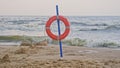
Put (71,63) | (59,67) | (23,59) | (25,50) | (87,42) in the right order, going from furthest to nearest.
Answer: (87,42), (25,50), (23,59), (71,63), (59,67)

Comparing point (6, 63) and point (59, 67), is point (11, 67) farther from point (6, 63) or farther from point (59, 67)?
point (59, 67)

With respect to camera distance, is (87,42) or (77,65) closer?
(77,65)

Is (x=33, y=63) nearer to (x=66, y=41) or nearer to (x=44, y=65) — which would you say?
(x=44, y=65)

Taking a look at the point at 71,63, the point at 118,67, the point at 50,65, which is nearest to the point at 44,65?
the point at 50,65

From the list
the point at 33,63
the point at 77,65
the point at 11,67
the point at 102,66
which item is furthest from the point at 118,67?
the point at 11,67

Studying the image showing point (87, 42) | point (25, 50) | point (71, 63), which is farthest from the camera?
point (87, 42)

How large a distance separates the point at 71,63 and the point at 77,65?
27 cm

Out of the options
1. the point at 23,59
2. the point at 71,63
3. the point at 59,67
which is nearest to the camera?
the point at 59,67

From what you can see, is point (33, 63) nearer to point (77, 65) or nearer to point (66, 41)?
point (77, 65)

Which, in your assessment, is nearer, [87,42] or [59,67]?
[59,67]

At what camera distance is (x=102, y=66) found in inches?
222

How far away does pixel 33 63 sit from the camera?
5.93m

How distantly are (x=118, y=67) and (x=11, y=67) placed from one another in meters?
2.24

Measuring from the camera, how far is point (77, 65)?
564 centimetres
